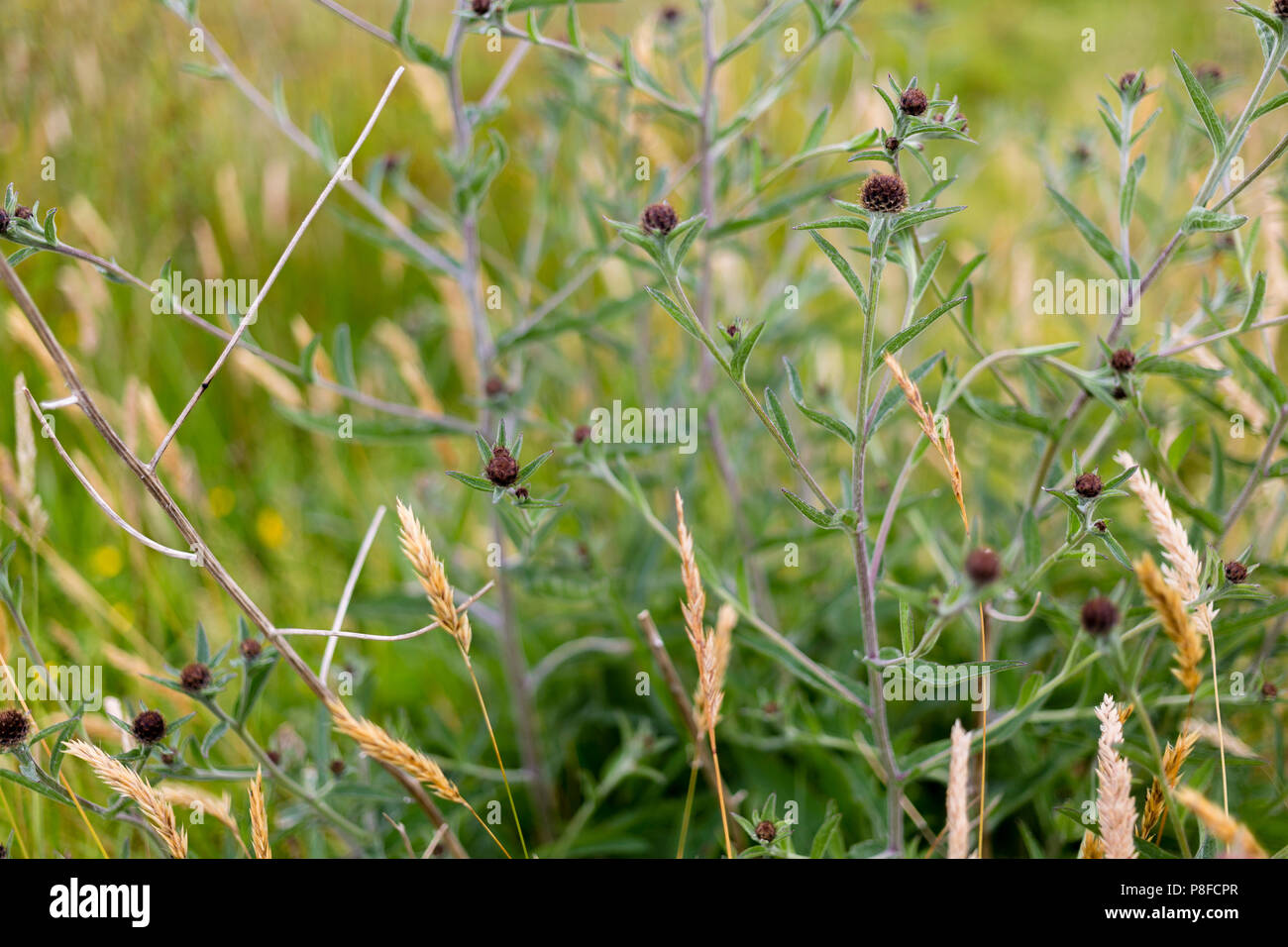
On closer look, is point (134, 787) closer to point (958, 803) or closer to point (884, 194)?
point (958, 803)

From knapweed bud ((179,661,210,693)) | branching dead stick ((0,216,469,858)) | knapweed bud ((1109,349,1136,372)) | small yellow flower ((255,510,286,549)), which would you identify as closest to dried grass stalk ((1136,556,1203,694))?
knapweed bud ((1109,349,1136,372))

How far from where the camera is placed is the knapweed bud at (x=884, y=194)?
1119mm

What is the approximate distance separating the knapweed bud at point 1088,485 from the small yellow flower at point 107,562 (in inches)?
95.6

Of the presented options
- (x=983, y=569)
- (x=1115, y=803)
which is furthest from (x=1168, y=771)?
(x=983, y=569)

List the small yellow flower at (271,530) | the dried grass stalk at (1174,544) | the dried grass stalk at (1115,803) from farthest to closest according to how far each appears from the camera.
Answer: the small yellow flower at (271,530) < the dried grass stalk at (1174,544) < the dried grass stalk at (1115,803)

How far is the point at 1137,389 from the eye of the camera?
143 cm

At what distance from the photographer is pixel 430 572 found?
125cm

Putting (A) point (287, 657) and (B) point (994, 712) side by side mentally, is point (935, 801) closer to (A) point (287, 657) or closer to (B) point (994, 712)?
(B) point (994, 712)

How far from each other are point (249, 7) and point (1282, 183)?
392 centimetres

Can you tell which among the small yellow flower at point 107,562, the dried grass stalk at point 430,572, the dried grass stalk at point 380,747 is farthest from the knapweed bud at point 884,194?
the small yellow flower at point 107,562

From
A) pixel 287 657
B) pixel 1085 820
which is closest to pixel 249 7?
pixel 287 657

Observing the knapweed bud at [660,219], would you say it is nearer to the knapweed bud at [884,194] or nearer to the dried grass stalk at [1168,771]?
the knapweed bud at [884,194]

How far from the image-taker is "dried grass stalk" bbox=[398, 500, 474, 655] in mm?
1234

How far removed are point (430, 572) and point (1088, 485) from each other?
34.7 inches
